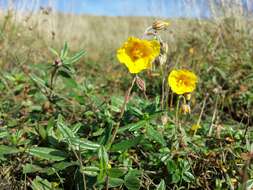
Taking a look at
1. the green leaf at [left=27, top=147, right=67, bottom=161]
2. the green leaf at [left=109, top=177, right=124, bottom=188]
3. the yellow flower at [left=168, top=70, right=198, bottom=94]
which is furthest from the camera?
the yellow flower at [left=168, top=70, right=198, bottom=94]

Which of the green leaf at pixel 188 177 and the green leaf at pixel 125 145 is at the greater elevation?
the green leaf at pixel 125 145

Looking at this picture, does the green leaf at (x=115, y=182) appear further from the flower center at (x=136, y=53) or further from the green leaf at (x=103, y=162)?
the flower center at (x=136, y=53)

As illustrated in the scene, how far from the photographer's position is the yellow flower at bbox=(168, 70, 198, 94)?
64.3 inches

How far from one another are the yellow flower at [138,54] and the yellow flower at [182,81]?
0.69 ft

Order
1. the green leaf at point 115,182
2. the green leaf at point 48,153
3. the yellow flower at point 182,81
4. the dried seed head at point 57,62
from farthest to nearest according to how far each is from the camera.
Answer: the dried seed head at point 57,62 → the yellow flower at point 182,81 → the green leaf at point 48,153 → the green leaf at point 115,182

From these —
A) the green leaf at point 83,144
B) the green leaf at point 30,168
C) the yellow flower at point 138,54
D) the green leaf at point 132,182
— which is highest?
the yellow flower at point 138,54

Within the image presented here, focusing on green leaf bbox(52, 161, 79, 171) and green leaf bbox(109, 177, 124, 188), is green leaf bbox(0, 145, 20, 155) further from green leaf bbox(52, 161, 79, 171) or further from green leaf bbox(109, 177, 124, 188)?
green leaf bbox(109, 177, 124, 188)

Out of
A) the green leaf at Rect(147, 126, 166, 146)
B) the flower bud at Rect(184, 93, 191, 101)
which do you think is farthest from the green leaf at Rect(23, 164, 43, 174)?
the flower bud at Rect(184, 93, 191, 101)

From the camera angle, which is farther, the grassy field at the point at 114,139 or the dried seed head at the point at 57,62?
the dried seed head at the point at 57,62

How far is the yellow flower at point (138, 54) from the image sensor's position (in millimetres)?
1449

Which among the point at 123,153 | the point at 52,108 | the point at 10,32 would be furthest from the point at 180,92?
the point at 10,32

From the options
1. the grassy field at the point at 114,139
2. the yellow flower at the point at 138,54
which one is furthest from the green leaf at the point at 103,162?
the yellow flower at the point at 138,54

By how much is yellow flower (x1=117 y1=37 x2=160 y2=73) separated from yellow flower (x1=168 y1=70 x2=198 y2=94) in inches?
8.3

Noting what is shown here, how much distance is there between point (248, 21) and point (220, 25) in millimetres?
263
